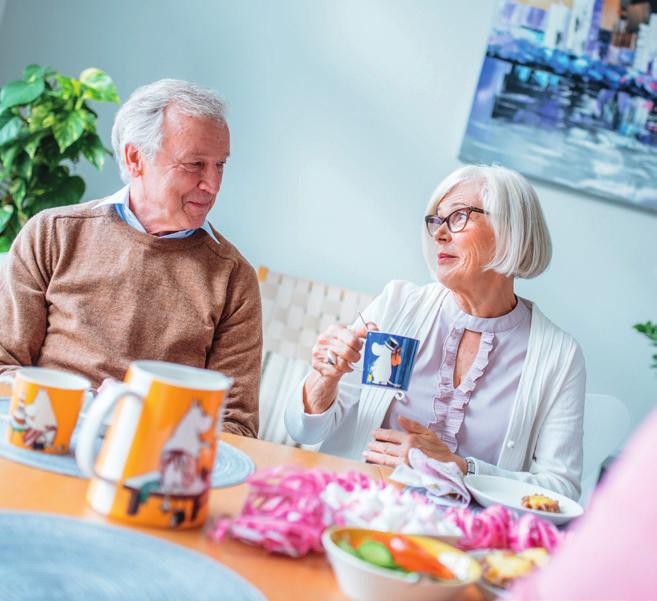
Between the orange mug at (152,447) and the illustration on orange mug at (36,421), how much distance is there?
18cm

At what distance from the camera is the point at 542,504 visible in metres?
1.10

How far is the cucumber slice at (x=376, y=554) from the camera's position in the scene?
26.6 inches

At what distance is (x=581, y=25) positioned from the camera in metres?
3.01

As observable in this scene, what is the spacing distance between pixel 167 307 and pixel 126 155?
0.38m

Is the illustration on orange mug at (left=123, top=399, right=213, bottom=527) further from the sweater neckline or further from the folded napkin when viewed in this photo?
the sweater neckline

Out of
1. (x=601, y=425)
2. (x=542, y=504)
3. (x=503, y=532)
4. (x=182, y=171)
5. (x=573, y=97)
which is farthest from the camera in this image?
(x=573, y=97)

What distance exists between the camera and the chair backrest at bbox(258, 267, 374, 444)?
2723mm

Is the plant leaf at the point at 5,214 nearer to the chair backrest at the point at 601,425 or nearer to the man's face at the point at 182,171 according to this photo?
the man's face at the point at 182,171

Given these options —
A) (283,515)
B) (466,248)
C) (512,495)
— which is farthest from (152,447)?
(466,248)

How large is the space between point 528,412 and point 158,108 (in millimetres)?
1014

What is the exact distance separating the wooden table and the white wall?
222 centimetres

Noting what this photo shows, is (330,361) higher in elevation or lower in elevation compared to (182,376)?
lower

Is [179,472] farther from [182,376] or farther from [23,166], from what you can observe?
[23,166]

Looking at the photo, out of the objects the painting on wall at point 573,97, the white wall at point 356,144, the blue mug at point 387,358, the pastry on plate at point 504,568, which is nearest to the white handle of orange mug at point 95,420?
the pastry on plate at point 504,568
